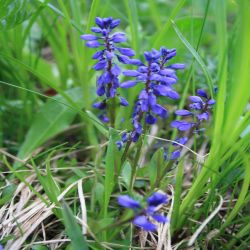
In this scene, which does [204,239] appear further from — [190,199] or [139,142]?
[139,142]

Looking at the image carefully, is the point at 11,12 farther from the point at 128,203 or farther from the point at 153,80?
the point at 128,203

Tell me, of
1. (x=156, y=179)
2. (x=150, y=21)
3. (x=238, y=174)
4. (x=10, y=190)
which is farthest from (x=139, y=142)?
(x=150, y=21)

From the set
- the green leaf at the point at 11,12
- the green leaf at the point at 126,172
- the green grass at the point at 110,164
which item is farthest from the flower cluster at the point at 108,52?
the green leaf at the point at 11,12

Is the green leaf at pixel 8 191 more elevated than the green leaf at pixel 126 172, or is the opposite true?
the green leaf at pixel 126 172

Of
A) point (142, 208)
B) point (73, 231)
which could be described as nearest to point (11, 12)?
point (73, 231)

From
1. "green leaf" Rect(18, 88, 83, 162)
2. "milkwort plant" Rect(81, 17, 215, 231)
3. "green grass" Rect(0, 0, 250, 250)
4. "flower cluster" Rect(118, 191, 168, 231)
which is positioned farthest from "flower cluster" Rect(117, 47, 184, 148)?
"green leaf" Rect(18, 88, 83, 162)

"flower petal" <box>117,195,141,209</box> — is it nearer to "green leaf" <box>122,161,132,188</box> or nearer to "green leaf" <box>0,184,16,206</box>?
"green leaf" <box>122,161,132,188</box>

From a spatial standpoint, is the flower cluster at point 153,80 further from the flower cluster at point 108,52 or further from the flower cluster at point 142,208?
the flower cluster at point 142,208

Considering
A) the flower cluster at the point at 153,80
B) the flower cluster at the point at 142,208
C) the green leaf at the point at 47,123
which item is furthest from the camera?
the green leaf at the point at 47,123
